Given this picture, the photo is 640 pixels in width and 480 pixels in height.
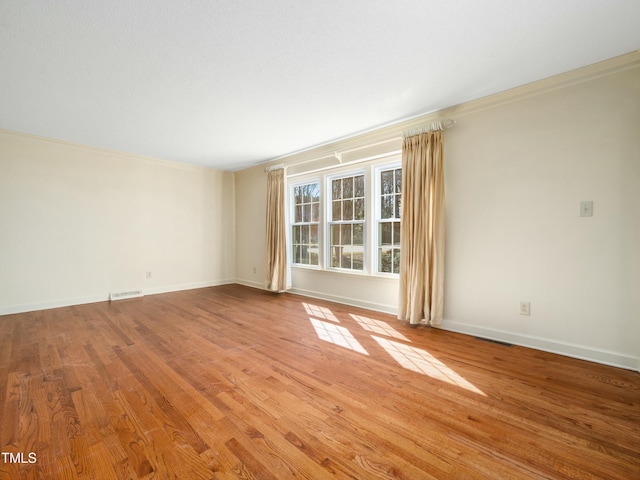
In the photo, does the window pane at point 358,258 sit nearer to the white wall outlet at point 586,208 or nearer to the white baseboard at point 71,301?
the white wall outlet at point 586,208

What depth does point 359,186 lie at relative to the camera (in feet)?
14.4

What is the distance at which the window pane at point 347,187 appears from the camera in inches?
177

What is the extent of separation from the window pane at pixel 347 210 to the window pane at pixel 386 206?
0.54m

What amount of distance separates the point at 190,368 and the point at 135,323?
175 cm

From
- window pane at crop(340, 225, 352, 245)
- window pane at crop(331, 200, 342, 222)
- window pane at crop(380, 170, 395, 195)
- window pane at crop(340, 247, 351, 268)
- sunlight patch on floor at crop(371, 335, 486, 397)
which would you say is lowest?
sunlight patch on floor at crop(371, 335, 486, 397)

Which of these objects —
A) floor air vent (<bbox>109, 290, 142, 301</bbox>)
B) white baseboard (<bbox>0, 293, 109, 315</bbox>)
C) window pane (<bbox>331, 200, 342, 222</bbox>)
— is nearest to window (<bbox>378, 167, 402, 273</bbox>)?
window pane (<bbox>331, 200, 342, 222</bbox>)

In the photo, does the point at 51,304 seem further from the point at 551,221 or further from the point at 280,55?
the point at 551,221

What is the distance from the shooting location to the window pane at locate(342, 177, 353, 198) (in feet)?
14.7

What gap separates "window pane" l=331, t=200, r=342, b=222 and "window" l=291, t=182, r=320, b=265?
0.35 metres

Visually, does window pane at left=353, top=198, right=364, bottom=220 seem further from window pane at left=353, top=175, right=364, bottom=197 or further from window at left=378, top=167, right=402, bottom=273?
window at left=378, top=167, right=402, bottom=273

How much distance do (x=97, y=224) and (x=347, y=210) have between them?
4236 millimetres

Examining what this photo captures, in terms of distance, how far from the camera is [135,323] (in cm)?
357

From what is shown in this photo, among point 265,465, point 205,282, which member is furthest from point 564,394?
point 205,282

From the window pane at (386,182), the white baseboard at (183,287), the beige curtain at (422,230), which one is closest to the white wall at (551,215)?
the beige curtain at (422,230)
